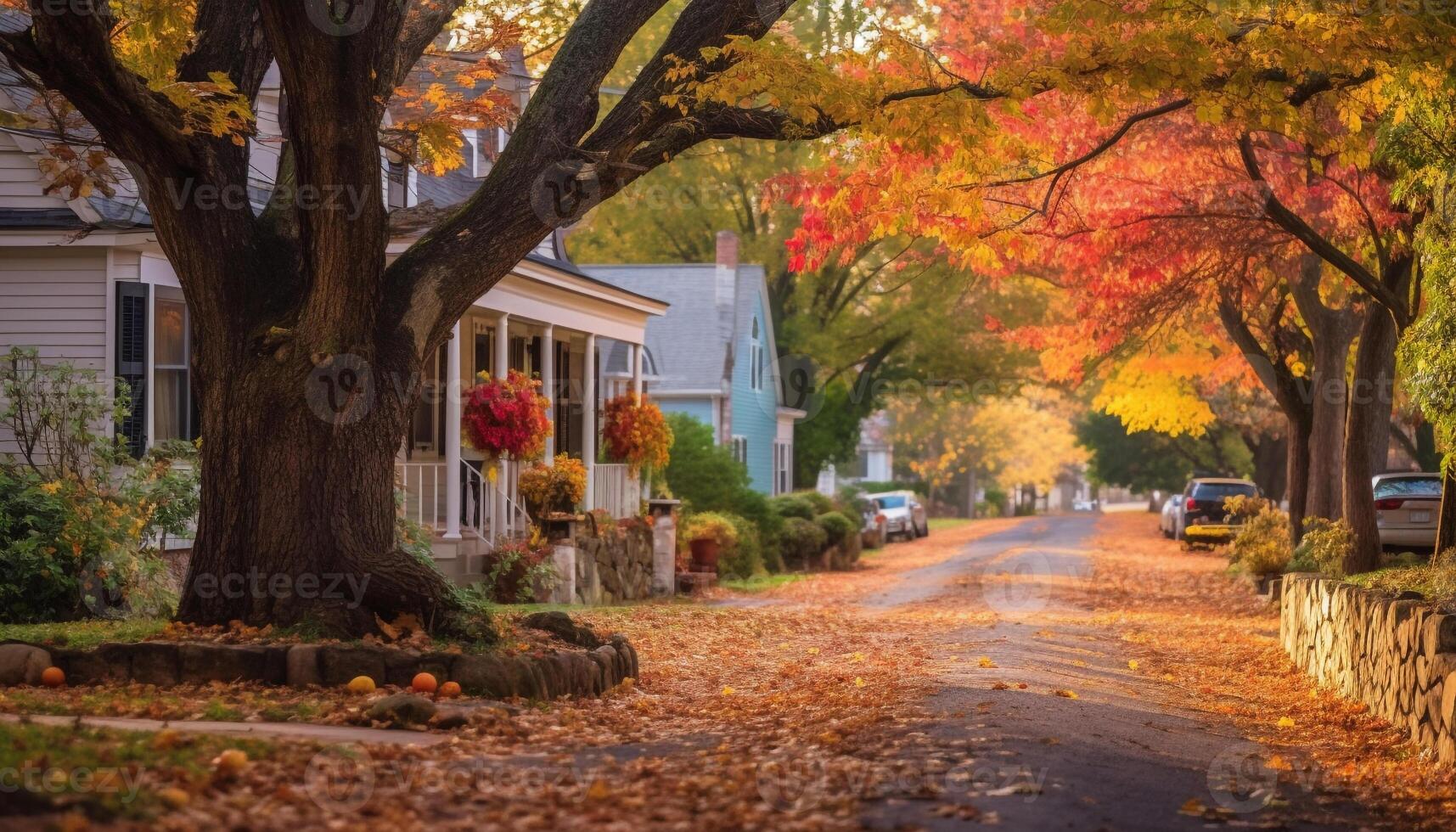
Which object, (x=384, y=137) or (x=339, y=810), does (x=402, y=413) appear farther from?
(x=339, y=810)

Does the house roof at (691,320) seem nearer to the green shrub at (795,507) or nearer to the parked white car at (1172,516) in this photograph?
the green shrub at (795,507)

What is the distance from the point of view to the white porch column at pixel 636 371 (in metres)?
23.4

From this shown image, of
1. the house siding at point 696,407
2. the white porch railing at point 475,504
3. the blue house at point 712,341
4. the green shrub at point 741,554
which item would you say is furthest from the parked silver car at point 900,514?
A: the white porch railing at point 475,504

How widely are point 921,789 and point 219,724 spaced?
3.78m

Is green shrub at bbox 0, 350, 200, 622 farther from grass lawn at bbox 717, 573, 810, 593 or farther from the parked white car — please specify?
the parked white car

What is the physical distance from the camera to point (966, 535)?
46.5m

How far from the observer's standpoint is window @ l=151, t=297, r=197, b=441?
1619cm

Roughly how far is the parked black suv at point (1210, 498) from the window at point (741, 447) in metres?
11.3

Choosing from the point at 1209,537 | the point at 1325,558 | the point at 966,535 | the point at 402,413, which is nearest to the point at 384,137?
the point at 402,413

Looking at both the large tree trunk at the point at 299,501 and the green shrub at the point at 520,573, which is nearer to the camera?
the large tree trunk at the point at 299,501

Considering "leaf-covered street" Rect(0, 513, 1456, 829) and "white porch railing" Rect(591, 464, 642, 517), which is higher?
"white porch railing" Rect(591, 464, 642, 517)

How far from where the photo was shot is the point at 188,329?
16.8m

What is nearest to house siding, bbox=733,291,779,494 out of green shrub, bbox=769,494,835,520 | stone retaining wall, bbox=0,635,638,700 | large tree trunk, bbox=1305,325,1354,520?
green shrub, bbox=769,494,835,520

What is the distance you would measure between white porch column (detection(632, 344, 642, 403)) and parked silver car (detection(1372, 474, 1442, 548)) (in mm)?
11435
